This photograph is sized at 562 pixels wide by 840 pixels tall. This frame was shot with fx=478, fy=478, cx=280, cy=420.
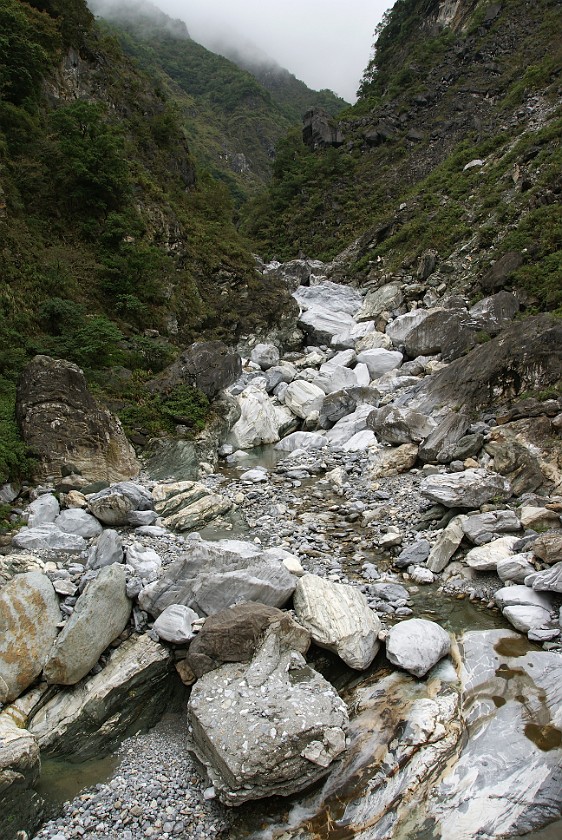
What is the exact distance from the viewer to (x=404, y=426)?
12539 mm

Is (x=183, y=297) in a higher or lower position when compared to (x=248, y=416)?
higher

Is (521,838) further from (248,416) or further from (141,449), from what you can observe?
(248,416)

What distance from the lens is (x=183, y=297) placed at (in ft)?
70.3

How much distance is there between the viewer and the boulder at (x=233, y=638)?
5.40 m

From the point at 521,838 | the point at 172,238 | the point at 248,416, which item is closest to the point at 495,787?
the point at 521,838

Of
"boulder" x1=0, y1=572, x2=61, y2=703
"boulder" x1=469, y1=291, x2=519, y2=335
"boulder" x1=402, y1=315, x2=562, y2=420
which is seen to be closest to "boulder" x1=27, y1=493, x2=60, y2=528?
"boulder" x1=0, y1=572, x2=61, y2=703

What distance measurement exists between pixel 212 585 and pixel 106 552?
1841mm

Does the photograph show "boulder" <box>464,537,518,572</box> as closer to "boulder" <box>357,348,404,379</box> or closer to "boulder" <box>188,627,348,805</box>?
"boulder" <box>188,627,348,805</box>

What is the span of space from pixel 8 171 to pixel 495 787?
21.4m

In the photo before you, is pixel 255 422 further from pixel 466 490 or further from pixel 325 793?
pixel 325 793

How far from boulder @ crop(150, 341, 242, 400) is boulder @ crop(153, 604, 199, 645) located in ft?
32.1

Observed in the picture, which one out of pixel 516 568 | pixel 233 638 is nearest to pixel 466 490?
pixel 516 568

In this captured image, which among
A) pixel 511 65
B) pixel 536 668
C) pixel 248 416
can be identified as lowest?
pixel 248 416

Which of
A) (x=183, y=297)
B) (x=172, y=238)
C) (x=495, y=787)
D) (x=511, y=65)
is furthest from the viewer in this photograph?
(x=511, y=65)
